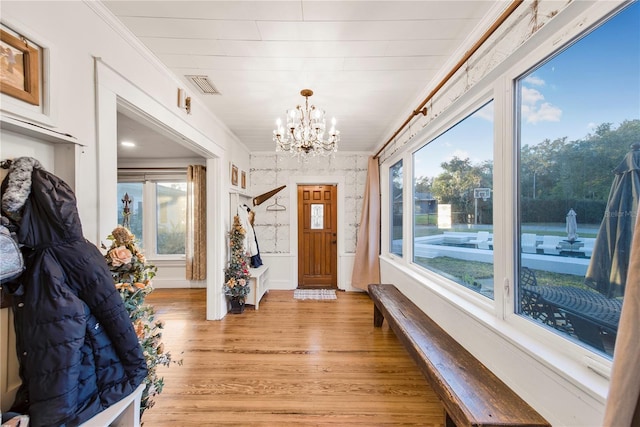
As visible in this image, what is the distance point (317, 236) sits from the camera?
4.73 m

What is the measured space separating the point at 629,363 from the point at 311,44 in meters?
2.06

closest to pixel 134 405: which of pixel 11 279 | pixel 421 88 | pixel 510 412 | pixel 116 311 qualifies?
pixel 116 311

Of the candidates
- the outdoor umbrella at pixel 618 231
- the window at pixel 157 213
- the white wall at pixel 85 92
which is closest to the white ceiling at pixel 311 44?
the white wall at pixel 85 92

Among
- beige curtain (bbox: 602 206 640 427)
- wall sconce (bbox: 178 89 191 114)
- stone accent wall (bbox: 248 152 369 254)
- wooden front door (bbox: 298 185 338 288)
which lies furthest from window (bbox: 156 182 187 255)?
beige curtain (bbox: 602 206 640 427)

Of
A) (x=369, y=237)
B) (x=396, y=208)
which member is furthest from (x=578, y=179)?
(x=369, y=237)

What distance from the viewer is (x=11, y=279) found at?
854mm

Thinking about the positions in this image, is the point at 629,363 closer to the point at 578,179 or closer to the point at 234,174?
the point at 578,179

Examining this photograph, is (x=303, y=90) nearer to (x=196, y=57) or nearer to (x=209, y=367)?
(x=196, y=57)

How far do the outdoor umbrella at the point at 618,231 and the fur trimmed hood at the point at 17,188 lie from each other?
2.22 metres

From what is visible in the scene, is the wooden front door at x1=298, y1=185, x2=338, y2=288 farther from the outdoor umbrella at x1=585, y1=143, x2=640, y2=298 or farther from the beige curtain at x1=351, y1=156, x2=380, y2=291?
the outdoor umbrella at x1=585, y1=143, x2=640, y2=298

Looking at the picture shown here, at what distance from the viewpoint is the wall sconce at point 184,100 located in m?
2.16

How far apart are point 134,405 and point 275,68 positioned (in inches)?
88.3

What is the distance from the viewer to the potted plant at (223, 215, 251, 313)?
10.9 feet

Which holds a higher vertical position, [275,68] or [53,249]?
[275,68]
